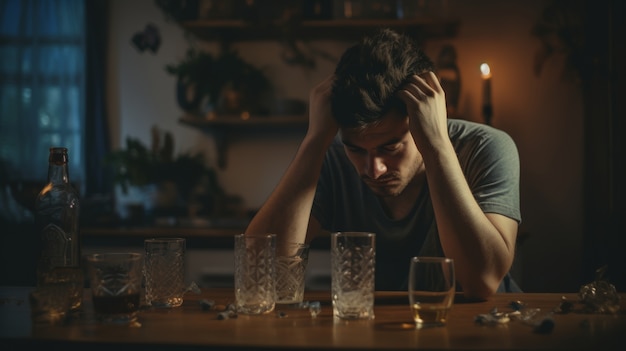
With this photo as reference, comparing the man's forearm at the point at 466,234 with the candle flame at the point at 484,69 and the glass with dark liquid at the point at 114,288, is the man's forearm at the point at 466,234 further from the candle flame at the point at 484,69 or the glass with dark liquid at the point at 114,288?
the candle flame at the point at 484,69

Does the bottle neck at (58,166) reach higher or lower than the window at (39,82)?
lower

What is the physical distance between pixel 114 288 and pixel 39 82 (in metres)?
3.10

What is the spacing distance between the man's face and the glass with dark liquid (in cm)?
71

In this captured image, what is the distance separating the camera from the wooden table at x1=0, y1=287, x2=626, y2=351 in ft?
2.84

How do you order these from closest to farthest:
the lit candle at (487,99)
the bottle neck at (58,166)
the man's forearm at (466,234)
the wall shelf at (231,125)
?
the bottle neck at (58,166) → the man's forearm at (466,234) → the lit candle at (487,99) → the wall shelf at (231,125)

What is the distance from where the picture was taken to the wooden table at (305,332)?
87 centimetres

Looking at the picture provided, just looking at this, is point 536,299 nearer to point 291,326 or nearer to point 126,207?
point 291,326

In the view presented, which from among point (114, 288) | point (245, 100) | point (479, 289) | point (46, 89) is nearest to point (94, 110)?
point (46, 89)

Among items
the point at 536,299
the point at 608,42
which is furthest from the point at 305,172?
the point at 608,42

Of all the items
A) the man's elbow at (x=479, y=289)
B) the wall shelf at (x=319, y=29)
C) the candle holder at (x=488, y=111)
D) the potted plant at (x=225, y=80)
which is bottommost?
the man's elbow at (x=479, y=289)

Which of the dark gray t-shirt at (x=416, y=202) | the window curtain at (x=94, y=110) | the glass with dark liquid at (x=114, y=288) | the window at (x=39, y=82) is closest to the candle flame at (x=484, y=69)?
the dark gray t-shirt at (x=416, y=202)

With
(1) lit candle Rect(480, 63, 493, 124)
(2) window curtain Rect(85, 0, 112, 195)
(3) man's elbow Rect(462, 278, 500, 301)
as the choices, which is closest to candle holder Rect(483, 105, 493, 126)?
(1) lit candle Rect(480, 63, 493, 124)

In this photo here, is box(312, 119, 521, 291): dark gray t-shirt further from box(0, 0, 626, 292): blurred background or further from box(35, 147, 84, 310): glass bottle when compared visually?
box(0, 0, 626, 292): blurred background

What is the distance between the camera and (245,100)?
3436 millimetres
